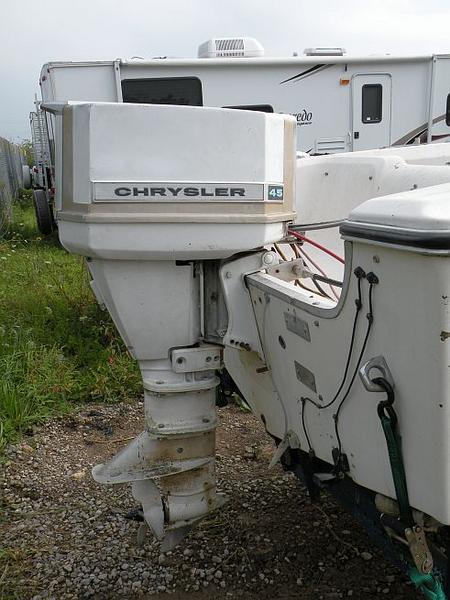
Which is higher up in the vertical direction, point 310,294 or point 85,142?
point 85,142

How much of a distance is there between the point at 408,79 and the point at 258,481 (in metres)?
6.28

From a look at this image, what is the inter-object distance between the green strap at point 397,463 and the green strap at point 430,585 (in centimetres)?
18

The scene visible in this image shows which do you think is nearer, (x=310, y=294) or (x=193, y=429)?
(x=310, y=294)

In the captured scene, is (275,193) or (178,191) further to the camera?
(275,193)

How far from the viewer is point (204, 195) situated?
2059 millimetres

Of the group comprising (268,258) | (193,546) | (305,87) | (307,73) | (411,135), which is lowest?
(193,546)

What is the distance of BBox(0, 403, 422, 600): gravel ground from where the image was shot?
2523mm

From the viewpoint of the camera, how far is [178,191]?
2037 millimetres

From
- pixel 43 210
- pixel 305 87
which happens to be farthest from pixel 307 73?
pixel 43 210

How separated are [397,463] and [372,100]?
7.07 metres

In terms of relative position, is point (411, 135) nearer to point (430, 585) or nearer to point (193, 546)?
point (193, 546)

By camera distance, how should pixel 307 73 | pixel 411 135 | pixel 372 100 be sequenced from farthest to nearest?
pixel 411 135 < pixel 372 100 < pixel 307 73

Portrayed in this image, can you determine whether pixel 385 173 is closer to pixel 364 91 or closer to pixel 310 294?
pixel 310 294

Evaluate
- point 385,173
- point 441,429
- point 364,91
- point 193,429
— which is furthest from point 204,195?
point 364,91
